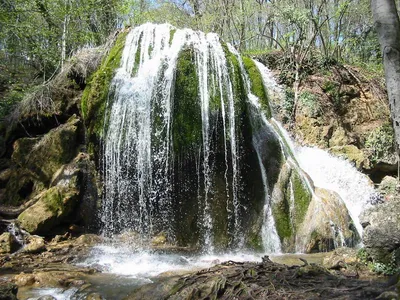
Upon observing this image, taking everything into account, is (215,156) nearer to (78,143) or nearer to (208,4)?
(78,143)

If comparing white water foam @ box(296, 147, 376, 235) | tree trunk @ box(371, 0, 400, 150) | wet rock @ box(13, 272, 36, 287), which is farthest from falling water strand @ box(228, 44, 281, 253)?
tree trunk @ box(371, 0, 400, 150)

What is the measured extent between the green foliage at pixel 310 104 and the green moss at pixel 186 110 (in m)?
4.43

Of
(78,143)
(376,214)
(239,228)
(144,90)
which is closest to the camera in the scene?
(376,214)

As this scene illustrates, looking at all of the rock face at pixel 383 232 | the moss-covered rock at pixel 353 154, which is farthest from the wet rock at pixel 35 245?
the moss-covered rock at pixel 353 154

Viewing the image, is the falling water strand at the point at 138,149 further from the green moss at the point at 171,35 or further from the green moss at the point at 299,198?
the green moss at the point at 299,198

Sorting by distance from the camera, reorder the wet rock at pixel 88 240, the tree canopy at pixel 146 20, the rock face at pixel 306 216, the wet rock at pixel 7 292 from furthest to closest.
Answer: the tree canopy at pixel 146 20 → the wet rock at pixel 88 240 → the rock face at pixel 306 216 → the wet rock at pixel 7 292

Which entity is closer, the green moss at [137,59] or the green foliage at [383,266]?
the green foliage at [383,266]

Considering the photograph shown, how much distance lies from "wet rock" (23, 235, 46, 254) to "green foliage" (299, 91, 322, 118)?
8.36 m

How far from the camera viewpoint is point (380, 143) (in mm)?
11547

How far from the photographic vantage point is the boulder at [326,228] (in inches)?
294

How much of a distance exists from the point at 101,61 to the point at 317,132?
→ 678cm

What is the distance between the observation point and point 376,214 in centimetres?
536

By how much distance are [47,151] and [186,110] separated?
3.89 m

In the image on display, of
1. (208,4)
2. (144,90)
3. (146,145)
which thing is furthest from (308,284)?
(208,4)
